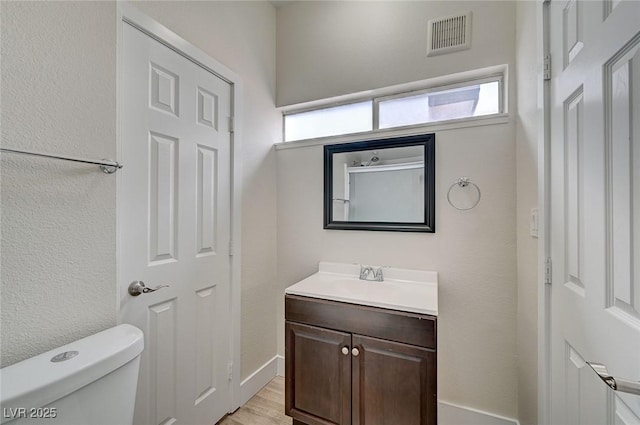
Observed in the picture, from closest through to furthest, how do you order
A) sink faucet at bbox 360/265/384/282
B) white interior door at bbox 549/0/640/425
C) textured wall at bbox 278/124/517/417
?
white interior door at bbox 549/0/640/425 < textured wall at bbox 278/124/517/417 < sink faucet at bbox 360/265/384/282

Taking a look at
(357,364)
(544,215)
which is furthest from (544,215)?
(357,364)

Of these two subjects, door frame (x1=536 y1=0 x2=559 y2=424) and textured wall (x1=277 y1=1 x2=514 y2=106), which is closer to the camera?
door frame (x1=536 y1=0 x2=559 y2=424)

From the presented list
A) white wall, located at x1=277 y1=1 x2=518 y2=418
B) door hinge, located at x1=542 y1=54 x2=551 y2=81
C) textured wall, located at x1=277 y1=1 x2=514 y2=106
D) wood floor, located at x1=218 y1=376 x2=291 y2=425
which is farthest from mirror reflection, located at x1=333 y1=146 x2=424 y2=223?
wood floor, located at x1=218 y1=376 x2=291 y2=425

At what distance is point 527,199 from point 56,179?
1954mm

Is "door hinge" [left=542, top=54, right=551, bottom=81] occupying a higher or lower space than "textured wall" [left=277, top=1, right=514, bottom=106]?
lower

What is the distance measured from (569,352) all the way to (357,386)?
0.89 meters

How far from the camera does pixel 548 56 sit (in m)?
1.06

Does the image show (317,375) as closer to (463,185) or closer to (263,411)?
(263,411)

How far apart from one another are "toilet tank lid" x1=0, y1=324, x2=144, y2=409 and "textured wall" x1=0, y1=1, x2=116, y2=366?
12 cm

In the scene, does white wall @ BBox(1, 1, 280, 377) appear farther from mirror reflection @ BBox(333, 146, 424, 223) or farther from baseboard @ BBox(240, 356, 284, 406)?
mirror reflection @ BBox(333, 146, 424, 223)

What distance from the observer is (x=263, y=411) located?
5.76ft

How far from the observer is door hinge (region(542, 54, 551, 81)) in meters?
1.05

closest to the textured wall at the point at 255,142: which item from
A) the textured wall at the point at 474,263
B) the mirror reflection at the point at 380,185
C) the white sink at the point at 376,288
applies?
the white sink at the point at 376,288

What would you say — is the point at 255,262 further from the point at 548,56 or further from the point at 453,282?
the point at 548,56
